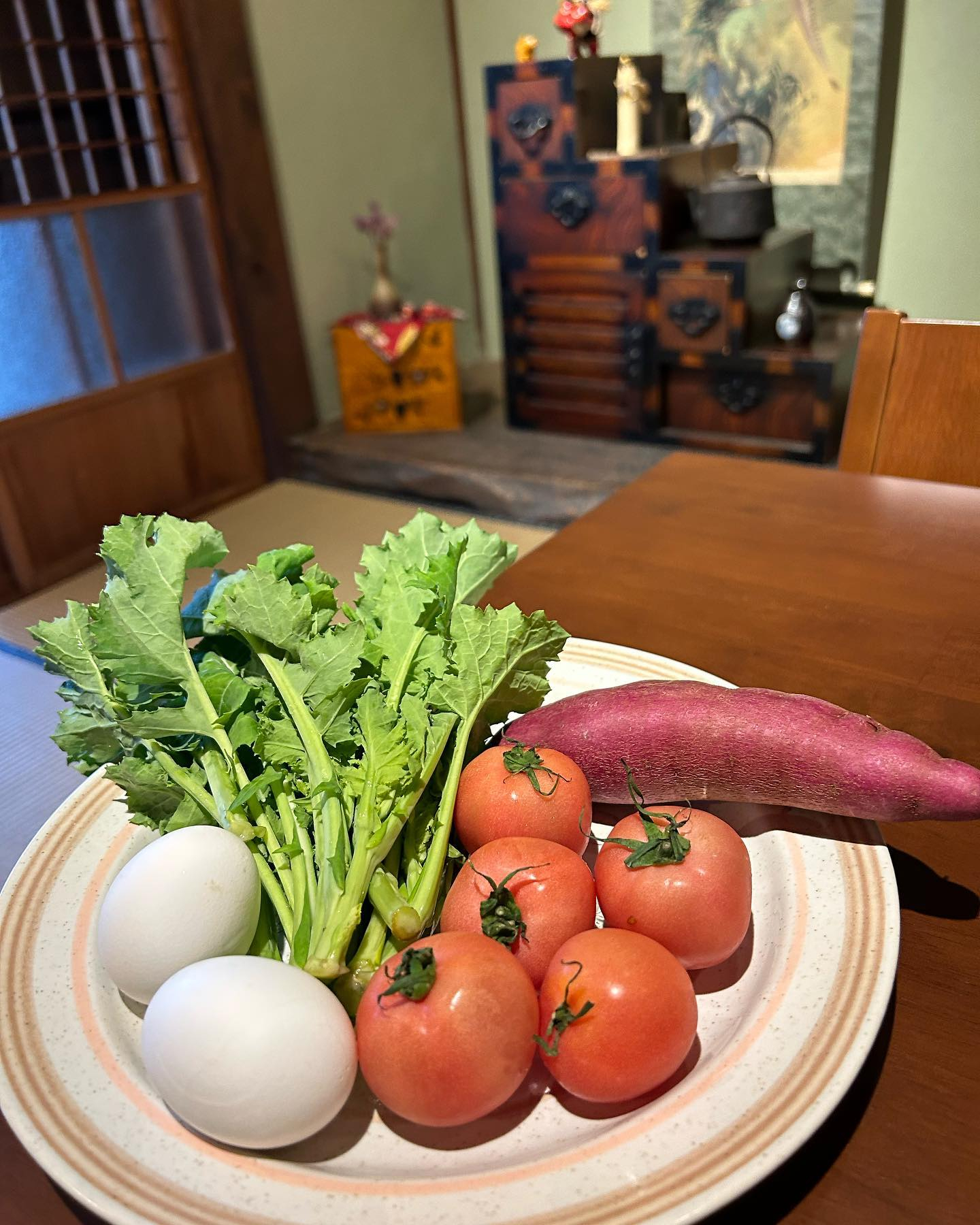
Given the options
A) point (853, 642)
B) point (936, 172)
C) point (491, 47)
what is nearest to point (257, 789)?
point (853, 642)

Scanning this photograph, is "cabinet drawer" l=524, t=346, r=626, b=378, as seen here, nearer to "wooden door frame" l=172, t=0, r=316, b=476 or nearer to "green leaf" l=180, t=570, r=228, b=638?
Answer: "wooden door frame" l=172, t=0, r=316, b=476

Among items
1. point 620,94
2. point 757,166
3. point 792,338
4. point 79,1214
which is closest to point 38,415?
point 620,94

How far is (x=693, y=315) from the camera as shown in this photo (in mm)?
2641

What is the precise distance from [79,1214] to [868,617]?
2.57 ft

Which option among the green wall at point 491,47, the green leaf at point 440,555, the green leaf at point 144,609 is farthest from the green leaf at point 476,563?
the green wall at point 491,47

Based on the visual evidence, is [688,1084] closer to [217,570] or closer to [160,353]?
[217,570]

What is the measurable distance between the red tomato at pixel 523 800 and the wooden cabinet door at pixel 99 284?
2.41 meters

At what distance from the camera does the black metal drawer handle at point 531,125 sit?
2.65 m

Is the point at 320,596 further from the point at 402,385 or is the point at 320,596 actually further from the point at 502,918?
the point at 402,385

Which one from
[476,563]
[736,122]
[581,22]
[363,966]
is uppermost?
[581,22]

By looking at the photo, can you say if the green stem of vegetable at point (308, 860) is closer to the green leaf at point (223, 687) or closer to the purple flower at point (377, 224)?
the green leaf at point (223, 687)

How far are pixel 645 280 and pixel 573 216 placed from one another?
0.91ft

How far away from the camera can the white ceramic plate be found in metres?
0.44

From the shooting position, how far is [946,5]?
8.47ft
